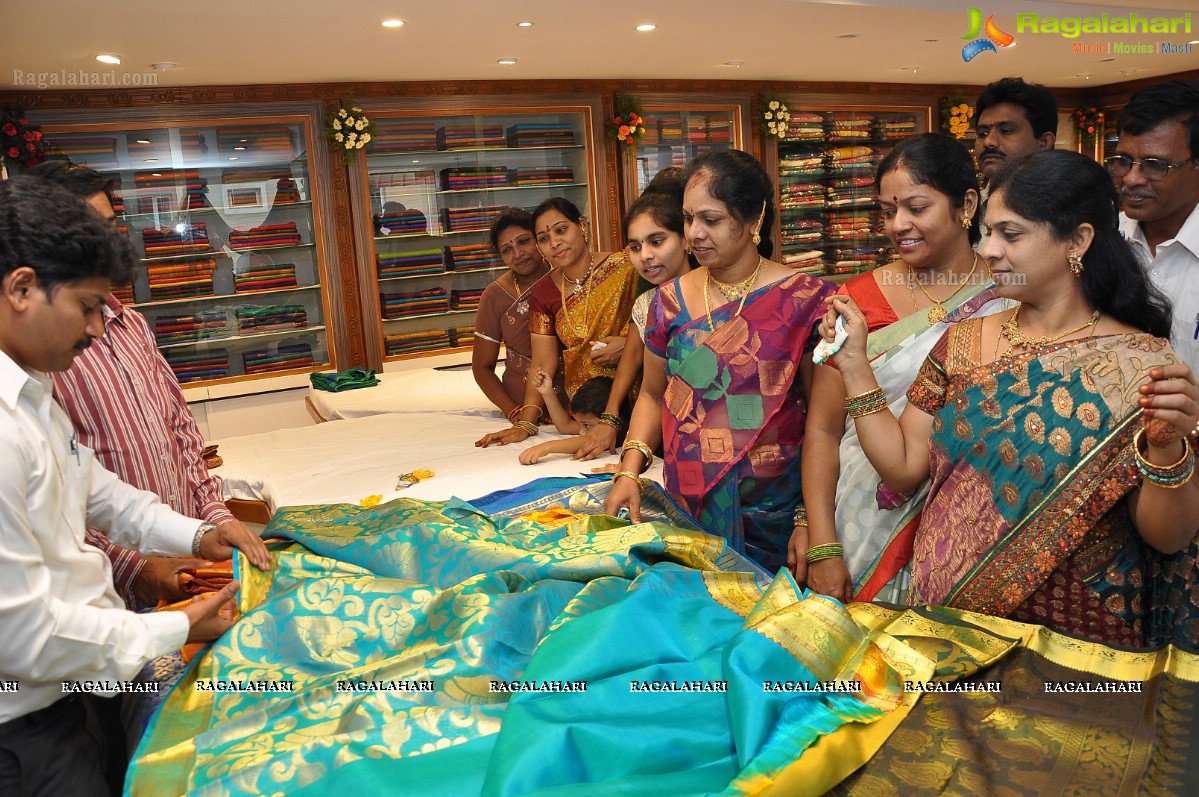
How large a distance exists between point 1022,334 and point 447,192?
20.2ft

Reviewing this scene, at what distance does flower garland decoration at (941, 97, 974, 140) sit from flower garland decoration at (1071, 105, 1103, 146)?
1.72 m

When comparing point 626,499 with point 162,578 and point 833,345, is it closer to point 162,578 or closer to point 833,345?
point 833,345

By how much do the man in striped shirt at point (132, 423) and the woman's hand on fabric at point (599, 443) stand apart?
129 centimetres

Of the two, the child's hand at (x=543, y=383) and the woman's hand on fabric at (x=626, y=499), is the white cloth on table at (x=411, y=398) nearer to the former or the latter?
the child's hand at (x=543, y=383)

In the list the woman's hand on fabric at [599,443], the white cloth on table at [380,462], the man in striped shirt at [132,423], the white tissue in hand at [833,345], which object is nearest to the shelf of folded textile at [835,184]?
the white cloth on table at [380,462]

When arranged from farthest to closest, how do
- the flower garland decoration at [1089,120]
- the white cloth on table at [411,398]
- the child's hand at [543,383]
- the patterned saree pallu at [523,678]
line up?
1. the flower garland decoration at [1089,120]
2. the white cloth on table at [411,398]
3. the child's hand at [543,383]
4. the patterned saree pallu at [523,678]

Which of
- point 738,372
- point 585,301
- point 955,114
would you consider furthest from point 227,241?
point 955,114

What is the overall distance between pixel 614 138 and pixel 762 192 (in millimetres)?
5389

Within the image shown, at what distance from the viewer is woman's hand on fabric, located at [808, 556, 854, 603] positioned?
2057mm

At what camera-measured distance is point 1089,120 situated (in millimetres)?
10000

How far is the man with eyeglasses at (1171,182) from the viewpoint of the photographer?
7.50ft

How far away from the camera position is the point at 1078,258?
165 cm

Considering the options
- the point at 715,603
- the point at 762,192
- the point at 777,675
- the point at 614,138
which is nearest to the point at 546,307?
the point at 762,192

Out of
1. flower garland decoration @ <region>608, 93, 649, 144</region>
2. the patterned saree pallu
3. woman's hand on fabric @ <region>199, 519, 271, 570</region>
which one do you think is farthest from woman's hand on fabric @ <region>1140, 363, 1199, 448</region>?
flower garland decoration @ <region>608, 93, 649, 144</region>
